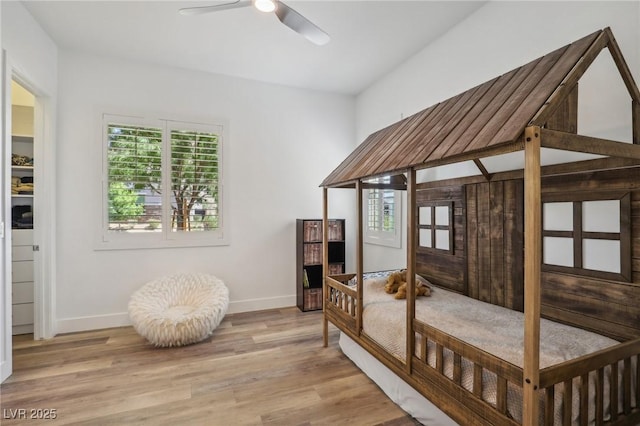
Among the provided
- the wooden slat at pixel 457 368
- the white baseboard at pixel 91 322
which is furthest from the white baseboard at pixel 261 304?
the wooden slat at pixel 457 368

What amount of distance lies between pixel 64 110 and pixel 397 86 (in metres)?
3.74

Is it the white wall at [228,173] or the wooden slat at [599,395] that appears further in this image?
the white wall at [228,173]

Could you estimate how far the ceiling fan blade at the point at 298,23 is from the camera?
82.3 inches

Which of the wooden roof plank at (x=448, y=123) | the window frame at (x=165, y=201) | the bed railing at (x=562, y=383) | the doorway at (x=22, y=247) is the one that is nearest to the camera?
the bed railing at (x=562, y=383)

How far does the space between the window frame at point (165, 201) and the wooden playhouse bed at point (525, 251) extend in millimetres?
1904

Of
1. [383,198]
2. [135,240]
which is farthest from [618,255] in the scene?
[135,240]

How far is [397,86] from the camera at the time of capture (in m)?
3.72

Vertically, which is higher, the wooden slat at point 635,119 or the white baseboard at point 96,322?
the wooden slat at point 635,119

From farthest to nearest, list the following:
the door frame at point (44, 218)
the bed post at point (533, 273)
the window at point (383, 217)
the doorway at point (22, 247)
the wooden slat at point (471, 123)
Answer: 1. the window at point (383, 217)
2. the doorway at point (22, 247)
3. the door frame at point (44, 218)
4. the wooden slat at point (471, 123)
5. the bed post at point (533, 273)

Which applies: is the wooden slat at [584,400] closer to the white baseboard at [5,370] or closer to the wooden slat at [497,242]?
the wooden slat at [497,242]

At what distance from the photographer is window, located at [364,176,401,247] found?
12.0 feet

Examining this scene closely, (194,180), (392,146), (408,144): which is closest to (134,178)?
(194,180)

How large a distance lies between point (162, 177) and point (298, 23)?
2.41 metres

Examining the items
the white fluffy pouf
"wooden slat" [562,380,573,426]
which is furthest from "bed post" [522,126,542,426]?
the white fluffy pouf
